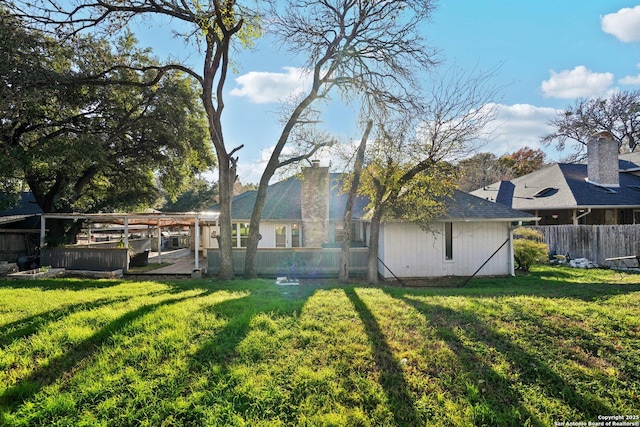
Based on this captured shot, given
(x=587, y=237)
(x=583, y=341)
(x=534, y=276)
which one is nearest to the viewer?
(x=583, y=341)

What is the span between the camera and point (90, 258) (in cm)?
1266

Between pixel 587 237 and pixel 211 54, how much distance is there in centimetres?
1802

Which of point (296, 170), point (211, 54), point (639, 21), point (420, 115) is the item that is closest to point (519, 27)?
point (420, 115)

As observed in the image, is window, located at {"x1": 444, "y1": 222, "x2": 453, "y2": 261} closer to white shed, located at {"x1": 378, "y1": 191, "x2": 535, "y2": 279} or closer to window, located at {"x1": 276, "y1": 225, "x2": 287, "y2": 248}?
white shed, located at {"x1": 378, "y1": 191, "x2": 535, "y2": 279}

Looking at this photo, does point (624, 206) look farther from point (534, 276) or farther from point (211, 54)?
point (211, 54)

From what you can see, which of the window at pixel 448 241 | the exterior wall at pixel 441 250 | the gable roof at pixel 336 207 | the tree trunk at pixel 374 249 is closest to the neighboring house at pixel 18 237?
the gable roof at pixel 336 207

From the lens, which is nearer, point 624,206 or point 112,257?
point 112,257

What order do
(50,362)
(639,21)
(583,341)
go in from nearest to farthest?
(50,362) < (583,341) < (639,21)

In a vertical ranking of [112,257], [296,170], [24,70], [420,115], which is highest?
[24,70]

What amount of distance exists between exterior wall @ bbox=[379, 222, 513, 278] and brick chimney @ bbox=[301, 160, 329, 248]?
3291 millimetres

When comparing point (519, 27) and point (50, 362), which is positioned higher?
point (519, 27)

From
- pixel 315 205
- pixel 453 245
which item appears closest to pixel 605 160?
pixel 453 245

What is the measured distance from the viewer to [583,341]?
14.4 ft

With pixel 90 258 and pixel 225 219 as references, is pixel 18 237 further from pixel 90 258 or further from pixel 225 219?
pixel 225 219
